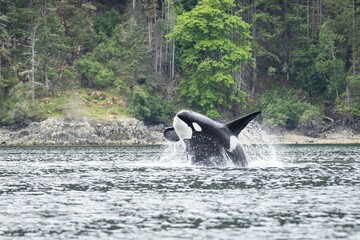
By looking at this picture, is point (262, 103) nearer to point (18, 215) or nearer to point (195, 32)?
point (195, 32)

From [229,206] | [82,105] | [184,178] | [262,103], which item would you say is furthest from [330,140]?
[229,206]

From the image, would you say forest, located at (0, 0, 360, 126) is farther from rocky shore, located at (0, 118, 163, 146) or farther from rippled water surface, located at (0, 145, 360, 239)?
rippled water surface, located at (0, 145, 360, 239)

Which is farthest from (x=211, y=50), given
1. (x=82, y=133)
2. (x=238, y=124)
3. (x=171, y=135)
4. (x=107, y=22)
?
(x=238, y=124)

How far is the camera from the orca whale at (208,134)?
155ft

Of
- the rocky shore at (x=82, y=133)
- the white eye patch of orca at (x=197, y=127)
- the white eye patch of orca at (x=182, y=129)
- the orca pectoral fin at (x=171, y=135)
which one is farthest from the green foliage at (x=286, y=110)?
the white eye patch of orca at (x=197, y=127)

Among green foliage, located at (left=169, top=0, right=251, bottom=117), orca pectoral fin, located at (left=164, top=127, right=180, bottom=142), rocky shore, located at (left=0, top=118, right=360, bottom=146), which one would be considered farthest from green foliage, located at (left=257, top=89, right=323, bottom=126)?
orca pectoral fin, located at (left=164, top=127, right=180, bottom=142)

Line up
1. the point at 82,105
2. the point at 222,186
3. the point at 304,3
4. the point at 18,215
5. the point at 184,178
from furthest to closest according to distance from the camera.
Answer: the point at 304,3, the point at 82,105, the point at 184,178, the point at 222,186, the point at 18,215

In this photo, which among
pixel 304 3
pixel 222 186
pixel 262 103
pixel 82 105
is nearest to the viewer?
pixel 222 186

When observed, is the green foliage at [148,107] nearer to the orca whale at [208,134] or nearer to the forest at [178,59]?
the forest at [178,59]

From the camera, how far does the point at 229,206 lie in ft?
107

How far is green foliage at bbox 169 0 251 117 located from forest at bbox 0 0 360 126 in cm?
12

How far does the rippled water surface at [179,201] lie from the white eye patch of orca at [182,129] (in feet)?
6.16

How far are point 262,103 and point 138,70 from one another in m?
13.5

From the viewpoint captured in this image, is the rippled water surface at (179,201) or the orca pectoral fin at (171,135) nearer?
the rippled water surface at (179,201)
